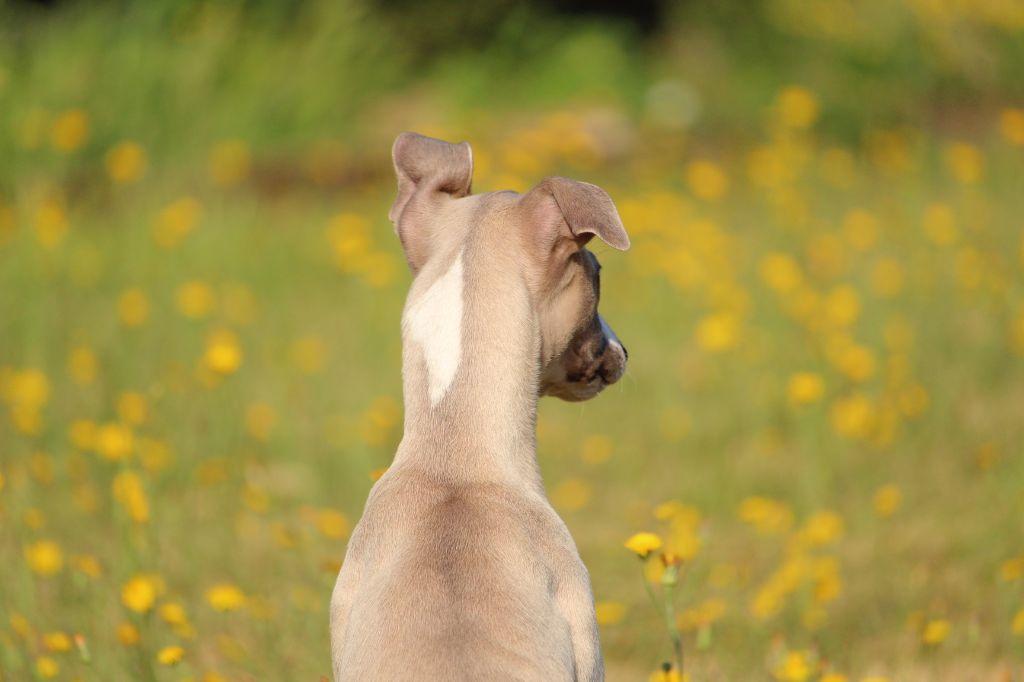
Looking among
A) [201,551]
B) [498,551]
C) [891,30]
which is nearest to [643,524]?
[201,551]

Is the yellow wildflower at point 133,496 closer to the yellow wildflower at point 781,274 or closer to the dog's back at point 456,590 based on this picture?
the dog's back at point 456,590

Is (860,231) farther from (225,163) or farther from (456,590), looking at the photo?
(456,590)

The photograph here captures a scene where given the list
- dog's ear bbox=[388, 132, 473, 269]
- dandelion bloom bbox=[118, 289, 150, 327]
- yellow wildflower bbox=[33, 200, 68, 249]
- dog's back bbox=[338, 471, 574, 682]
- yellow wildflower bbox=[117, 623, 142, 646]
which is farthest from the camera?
yellow wildflower bbox=[33, 200, 68, 249]

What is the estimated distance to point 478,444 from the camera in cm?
250

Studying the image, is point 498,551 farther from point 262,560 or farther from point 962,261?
point 962,261

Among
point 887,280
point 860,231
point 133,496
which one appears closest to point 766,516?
point 133,496

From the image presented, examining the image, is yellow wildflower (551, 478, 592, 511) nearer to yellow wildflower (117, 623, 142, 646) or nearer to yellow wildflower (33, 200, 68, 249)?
yellow wildflower (117, 623, 142, 646)

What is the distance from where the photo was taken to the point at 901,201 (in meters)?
7.18

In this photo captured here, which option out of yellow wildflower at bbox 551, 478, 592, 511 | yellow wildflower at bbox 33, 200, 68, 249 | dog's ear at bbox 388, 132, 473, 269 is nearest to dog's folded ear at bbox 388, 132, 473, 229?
dog's ear at bbox 388, 132, 473, 269

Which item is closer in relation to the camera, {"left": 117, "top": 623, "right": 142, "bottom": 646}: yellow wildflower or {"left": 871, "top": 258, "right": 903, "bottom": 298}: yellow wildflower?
{"left": 117, "top": 623, "right": 142, "bottom": 646}: yellow wildflower

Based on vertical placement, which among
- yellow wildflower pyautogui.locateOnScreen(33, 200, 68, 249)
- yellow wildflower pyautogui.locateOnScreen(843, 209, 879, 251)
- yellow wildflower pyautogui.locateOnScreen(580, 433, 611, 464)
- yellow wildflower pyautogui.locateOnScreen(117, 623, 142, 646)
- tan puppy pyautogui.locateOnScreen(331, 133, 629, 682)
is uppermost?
yellow wildflower pyautogui.locateOnScreen(843, 209, 879, 251)

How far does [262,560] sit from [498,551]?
2066mm

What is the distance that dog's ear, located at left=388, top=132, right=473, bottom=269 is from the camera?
283cm

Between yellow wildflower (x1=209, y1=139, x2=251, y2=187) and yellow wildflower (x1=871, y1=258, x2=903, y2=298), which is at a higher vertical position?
yellow wildflower (x1=209, y1=139, x2=251, y2=187)
